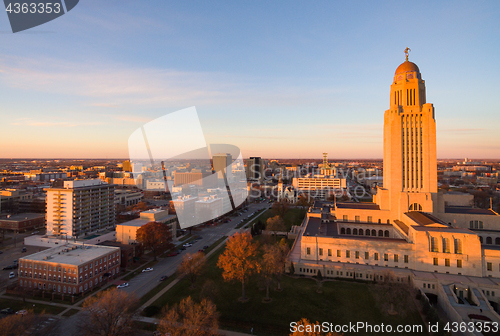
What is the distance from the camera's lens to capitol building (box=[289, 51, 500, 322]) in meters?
40.3

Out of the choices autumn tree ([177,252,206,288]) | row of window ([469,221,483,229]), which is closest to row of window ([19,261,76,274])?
autumn tree ([177,252,206,288])

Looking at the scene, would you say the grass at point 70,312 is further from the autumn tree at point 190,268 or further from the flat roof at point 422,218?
the flat roof at point 422,218

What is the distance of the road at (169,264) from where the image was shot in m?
43.7

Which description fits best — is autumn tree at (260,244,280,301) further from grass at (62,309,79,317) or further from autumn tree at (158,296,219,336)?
grass at (62,309,79,317)

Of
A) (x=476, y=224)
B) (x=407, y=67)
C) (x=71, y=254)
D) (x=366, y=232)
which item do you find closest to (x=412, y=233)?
(x=366, y=232)

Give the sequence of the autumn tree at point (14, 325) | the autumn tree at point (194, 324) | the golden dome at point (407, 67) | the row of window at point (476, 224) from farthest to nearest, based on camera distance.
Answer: the golden dome at point (407, 67) < the row of window at point (476, 224) < the autumn tree at point (194, 324) < the autumn tree at point (14, 325)

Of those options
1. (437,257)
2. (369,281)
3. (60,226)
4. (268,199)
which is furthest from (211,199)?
(437,257)

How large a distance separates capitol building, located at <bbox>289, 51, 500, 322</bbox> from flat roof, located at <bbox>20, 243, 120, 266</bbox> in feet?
116

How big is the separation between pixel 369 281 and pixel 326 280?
6.87 m

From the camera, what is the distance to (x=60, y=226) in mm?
68375

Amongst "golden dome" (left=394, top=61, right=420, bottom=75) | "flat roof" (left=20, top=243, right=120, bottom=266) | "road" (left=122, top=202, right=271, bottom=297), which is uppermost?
"golden dome" (left=394, top=61, right=420, bottom=75)

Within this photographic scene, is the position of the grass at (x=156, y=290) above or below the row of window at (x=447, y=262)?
below

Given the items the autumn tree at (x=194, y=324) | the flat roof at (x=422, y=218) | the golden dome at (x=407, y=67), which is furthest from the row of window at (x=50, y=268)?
the golden dome at (x=407, y=67)

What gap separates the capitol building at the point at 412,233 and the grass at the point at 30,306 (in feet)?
121
